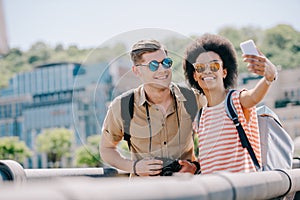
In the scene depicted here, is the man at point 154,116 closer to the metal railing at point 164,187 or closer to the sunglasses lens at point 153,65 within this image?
the sunglasses lens at point 153,65

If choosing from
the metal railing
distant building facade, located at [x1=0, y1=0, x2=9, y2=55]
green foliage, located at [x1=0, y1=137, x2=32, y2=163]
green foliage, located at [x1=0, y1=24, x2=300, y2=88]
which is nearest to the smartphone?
the metal railing

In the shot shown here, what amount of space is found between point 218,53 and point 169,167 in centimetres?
53

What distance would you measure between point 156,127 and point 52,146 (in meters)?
61.8

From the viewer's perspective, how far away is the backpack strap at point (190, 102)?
9.07 ft

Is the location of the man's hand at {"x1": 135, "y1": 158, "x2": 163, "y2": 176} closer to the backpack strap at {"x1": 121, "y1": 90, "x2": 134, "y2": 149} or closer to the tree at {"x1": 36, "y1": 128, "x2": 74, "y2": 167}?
the backpack strap at {"x1": 121, "y1": 90, "x2": 134, "y2": 149}

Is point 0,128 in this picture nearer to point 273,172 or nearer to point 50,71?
point 50,71

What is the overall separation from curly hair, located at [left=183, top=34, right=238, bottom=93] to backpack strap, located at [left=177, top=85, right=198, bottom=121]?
39mm

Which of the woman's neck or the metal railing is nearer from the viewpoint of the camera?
the metal railing

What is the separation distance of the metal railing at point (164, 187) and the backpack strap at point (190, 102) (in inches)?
15.9

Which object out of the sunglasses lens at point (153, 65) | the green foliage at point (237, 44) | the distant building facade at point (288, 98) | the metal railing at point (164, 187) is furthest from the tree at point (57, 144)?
the metal railing at point (164, 187)

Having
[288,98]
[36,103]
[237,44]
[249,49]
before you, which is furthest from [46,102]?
[249,49]

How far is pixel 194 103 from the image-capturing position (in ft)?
9.18

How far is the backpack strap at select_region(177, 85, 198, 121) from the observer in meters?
2.77

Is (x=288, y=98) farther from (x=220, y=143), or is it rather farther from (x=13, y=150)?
(x=220, y=143)
